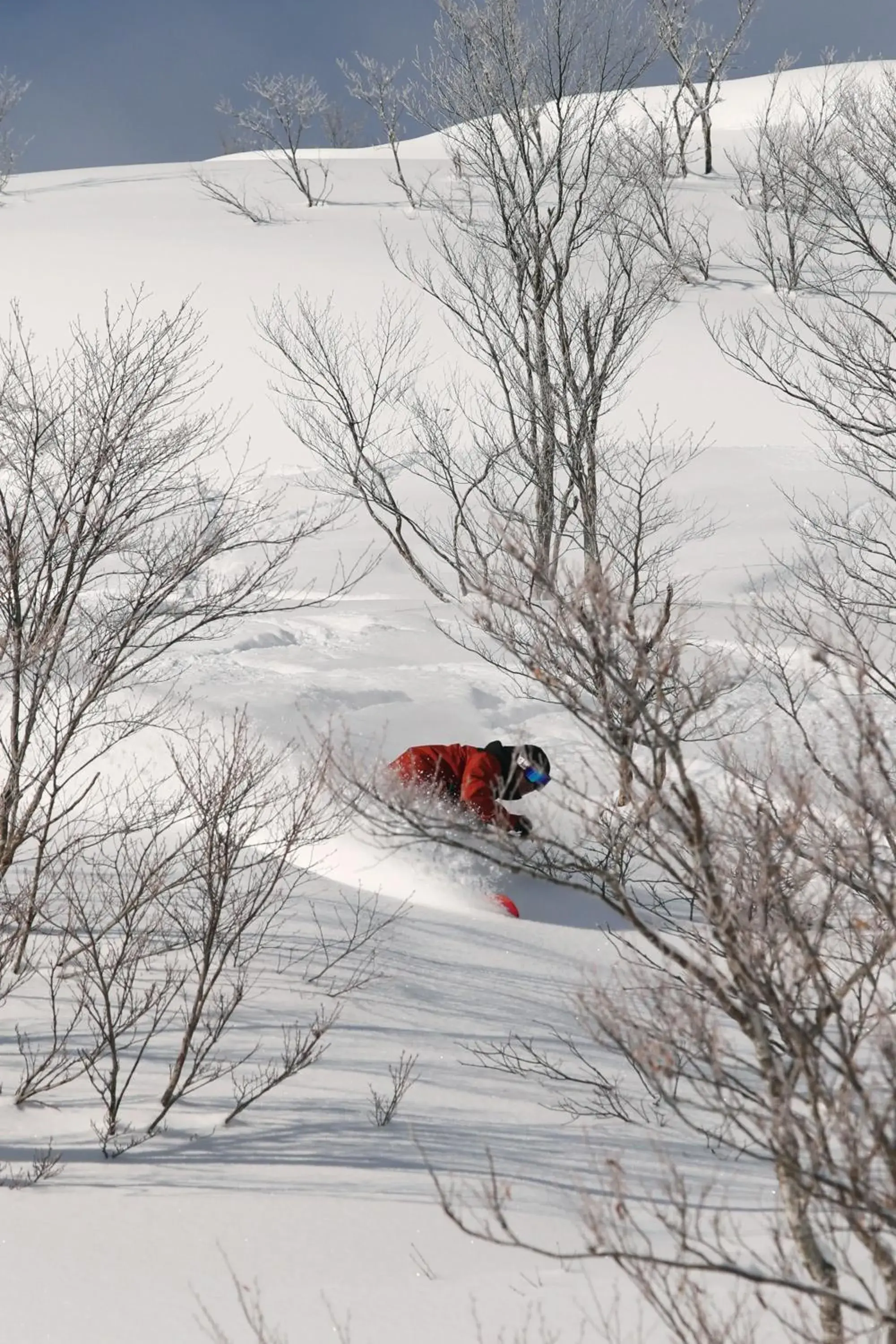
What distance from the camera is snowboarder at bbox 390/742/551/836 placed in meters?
8.63

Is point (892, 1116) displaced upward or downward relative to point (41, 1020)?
upward

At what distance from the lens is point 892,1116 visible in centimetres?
307

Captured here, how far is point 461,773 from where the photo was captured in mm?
9570

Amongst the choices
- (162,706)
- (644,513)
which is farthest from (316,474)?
(162,706)

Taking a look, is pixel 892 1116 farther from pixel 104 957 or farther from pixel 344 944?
pixel 104 957

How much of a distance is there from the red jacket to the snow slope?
3.75 ft

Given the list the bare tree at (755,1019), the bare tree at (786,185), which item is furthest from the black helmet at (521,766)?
the bare tree at (786,185)

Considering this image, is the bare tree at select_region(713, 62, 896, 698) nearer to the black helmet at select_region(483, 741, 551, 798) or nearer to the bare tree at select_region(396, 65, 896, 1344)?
the black helmet at select_region(483, 741, 551, 798)

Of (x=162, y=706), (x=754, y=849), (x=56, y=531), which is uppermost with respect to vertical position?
(x=56, y=531)

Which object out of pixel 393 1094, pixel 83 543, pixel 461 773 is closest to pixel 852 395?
pixel 461 773

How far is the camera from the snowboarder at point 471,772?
8.63 m

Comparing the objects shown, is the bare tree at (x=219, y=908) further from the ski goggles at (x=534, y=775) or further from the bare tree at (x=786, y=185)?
the bare tree at (x=786, y=185)

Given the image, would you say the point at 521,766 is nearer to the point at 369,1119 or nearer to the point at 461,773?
the point at 461,773

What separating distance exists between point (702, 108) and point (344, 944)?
103 feet
